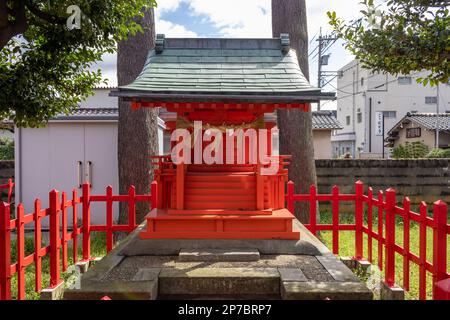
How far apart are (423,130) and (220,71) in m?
22.6

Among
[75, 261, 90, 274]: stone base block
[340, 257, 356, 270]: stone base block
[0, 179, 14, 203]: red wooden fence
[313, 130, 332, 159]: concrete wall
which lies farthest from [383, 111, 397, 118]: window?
[75, 261, 90, 274]: stone base block

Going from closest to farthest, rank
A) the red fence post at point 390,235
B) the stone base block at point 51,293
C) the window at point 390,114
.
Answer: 1. the stone base block at point 51,293
2. the red fence post at point 390,235
3. the window at point 390,114

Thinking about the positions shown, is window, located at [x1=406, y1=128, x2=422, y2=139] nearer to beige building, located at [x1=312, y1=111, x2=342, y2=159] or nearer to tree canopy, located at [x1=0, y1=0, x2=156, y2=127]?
beige building, located at [x1=312, y1=111, x2=342, y2=159]

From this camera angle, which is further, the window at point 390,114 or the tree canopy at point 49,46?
the window at point 390,114

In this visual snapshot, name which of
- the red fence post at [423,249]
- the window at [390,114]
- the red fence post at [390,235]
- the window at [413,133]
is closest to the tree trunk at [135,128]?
the red fence post at [390,235]

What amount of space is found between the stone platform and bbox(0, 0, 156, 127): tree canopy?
3.07 meters

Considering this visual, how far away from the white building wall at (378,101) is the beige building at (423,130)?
5.99 m

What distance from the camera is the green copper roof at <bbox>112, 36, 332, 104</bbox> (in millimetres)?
5852

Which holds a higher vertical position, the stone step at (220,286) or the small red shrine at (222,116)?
the small red shrine at (222,116)

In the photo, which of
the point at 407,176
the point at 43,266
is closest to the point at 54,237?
the point at 43,266

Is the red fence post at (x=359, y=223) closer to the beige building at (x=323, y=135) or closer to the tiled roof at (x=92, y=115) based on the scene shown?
the tiled roof at (x=92, y=115)

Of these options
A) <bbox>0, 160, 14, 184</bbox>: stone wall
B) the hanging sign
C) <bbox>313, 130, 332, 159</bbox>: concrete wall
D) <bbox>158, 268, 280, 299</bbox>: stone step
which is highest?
the hanging sign

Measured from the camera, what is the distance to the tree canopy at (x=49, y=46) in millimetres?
5918

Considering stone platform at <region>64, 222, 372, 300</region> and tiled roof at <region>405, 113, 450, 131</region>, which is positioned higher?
tiled roof at <region>405, 113, 450, 131</region>
